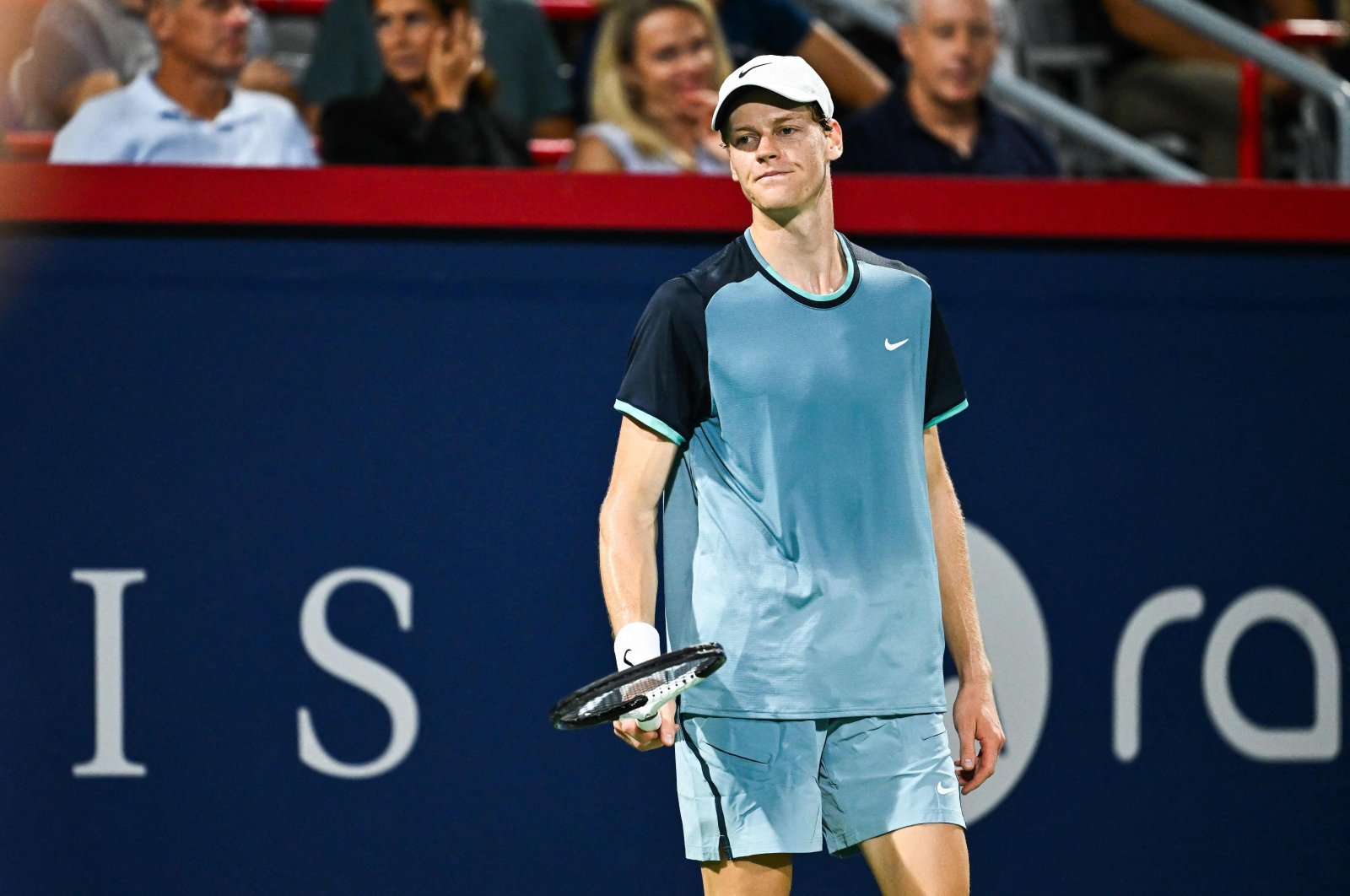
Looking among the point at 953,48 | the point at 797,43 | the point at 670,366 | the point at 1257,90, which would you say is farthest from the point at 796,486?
the point at 1257,90

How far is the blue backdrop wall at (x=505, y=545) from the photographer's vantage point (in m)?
3.58

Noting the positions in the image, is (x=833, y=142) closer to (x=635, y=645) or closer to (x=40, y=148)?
(x=635, y=645)

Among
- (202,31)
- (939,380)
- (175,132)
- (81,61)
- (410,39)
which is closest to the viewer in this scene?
(939,380)

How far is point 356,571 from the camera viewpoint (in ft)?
12.0

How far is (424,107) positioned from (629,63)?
57 centimetres

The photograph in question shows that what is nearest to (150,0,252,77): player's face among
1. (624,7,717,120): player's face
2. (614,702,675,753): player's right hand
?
(624,7,717,120): player's face

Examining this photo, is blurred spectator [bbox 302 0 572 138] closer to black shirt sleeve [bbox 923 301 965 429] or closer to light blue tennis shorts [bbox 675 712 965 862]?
black shirt sleeve [bbox 923 301 965 429]

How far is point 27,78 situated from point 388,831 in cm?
276

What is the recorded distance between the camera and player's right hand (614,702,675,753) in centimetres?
241

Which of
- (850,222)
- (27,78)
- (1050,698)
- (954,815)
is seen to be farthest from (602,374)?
(27,78)

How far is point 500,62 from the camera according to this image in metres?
5.19

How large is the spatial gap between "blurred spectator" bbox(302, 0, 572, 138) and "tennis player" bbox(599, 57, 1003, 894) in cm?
242

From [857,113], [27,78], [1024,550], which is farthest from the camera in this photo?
[27,78]

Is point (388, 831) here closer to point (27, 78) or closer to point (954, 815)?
point (954, 815)
